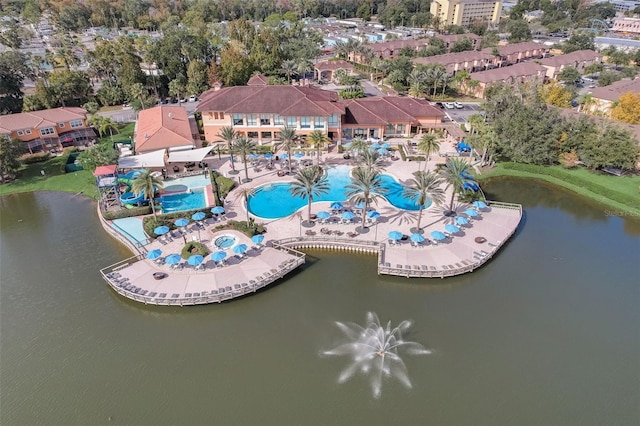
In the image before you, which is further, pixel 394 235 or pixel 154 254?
pixel 394 235

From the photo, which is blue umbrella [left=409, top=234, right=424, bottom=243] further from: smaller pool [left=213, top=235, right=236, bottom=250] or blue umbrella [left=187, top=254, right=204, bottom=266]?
blue umbrella [left=187, top=254, right=204, bottom=266]

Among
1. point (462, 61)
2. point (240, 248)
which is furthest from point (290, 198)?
point (462, 61)

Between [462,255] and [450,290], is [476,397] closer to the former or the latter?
[450,290]

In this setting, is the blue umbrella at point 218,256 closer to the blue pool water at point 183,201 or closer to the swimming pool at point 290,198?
the swimming pool at point 290,198

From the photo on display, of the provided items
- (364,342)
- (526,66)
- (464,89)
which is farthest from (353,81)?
(364,342)

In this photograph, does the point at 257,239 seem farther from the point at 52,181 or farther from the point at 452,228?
the point at 52,181
